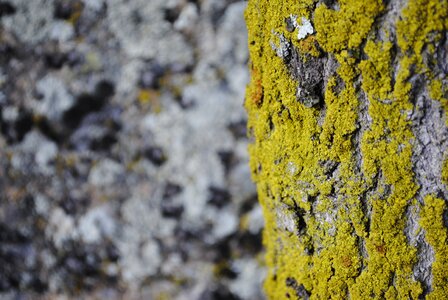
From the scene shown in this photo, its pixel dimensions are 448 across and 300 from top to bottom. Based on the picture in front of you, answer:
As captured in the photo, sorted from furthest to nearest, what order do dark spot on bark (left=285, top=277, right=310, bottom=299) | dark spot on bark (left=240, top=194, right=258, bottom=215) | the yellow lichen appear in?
dark spot on bark (left=240, top=194, right=258, bottom=215)
dark spot on bark (left=285, top=277, right=310, bottom=299)
the yellow lichen

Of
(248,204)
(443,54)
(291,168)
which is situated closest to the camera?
(443,54)

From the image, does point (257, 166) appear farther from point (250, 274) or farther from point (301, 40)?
point (250, 274)

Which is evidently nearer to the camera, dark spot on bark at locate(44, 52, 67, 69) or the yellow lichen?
the yellow lichen

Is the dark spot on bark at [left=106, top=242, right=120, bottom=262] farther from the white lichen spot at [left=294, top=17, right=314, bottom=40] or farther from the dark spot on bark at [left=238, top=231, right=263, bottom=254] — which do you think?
the white lichen spot at [left=294, top=17, right=314, bottom=40]

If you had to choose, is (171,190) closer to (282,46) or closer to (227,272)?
(227,272)

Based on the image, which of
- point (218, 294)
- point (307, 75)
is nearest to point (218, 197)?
point (218, 294)

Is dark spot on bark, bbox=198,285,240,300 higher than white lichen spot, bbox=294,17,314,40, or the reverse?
dark spot on bark, bbox=198,285,240,300

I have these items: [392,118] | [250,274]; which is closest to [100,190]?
[250,274]

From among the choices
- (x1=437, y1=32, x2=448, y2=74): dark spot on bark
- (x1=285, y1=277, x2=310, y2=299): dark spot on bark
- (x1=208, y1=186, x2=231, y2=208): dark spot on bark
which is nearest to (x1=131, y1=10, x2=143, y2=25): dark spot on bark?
(x1=208, y1=186, x2=231, y2=208): dark spot on bark
